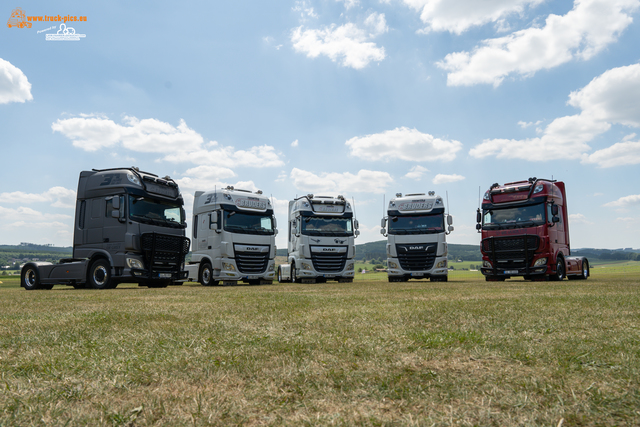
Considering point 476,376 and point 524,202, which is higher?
point 524,202

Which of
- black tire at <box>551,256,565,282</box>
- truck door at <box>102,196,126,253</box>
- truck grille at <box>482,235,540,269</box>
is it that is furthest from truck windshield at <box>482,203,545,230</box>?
truck door at <box>102,196,126,253</box>

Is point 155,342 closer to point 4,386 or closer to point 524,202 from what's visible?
point 4,386

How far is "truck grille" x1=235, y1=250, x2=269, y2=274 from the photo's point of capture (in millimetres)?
17922

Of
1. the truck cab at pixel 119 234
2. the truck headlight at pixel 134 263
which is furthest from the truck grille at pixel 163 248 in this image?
the truck headlight at pixel 134 263

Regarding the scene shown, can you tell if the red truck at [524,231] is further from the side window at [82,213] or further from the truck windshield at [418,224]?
the side window at [82,213]

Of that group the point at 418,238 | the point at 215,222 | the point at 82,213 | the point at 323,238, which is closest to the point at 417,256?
the point at 418,238

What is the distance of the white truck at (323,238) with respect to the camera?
Answer: 64.2 feet

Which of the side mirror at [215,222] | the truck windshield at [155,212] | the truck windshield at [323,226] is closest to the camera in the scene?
the truck windshield at [155,212]

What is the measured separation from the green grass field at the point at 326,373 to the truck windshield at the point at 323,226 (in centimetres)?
1492

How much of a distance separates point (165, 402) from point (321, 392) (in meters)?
0.80

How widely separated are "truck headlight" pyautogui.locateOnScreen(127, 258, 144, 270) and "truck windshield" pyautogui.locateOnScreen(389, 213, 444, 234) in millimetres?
10634

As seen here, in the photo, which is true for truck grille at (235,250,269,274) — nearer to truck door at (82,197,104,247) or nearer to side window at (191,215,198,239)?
side window at (191,215,198,239)

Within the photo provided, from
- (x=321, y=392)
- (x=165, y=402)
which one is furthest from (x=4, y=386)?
(x=321, y=392)

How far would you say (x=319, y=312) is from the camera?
19.3 ft
